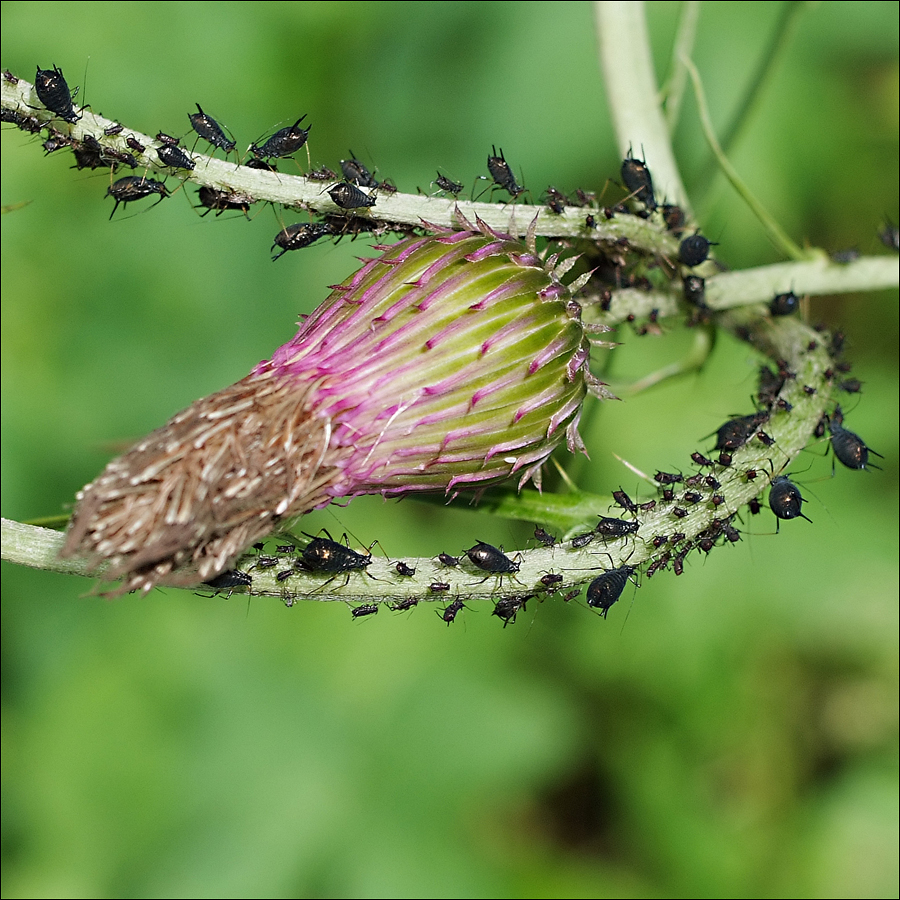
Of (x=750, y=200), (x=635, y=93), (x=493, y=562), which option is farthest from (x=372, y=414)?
(x=635, y=93)

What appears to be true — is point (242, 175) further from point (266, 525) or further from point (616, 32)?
point (616, 32)

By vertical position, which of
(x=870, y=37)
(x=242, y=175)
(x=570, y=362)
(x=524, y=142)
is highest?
(x=870, y=37)

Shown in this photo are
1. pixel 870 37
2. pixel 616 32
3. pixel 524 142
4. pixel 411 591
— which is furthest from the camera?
pixel 524 142

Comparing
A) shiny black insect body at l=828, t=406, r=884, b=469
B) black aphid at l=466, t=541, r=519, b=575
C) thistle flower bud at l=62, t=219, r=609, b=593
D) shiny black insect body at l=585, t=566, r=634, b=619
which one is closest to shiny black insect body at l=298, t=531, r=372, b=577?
thistle flower bud at l=62, t=219, r=609, b=593

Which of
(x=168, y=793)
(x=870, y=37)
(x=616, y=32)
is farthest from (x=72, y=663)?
(x=870, y=37)

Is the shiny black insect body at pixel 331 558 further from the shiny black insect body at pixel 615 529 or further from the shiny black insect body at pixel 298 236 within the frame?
the shiny black insect body at pixel 298 236

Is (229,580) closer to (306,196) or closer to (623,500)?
(306,196)
